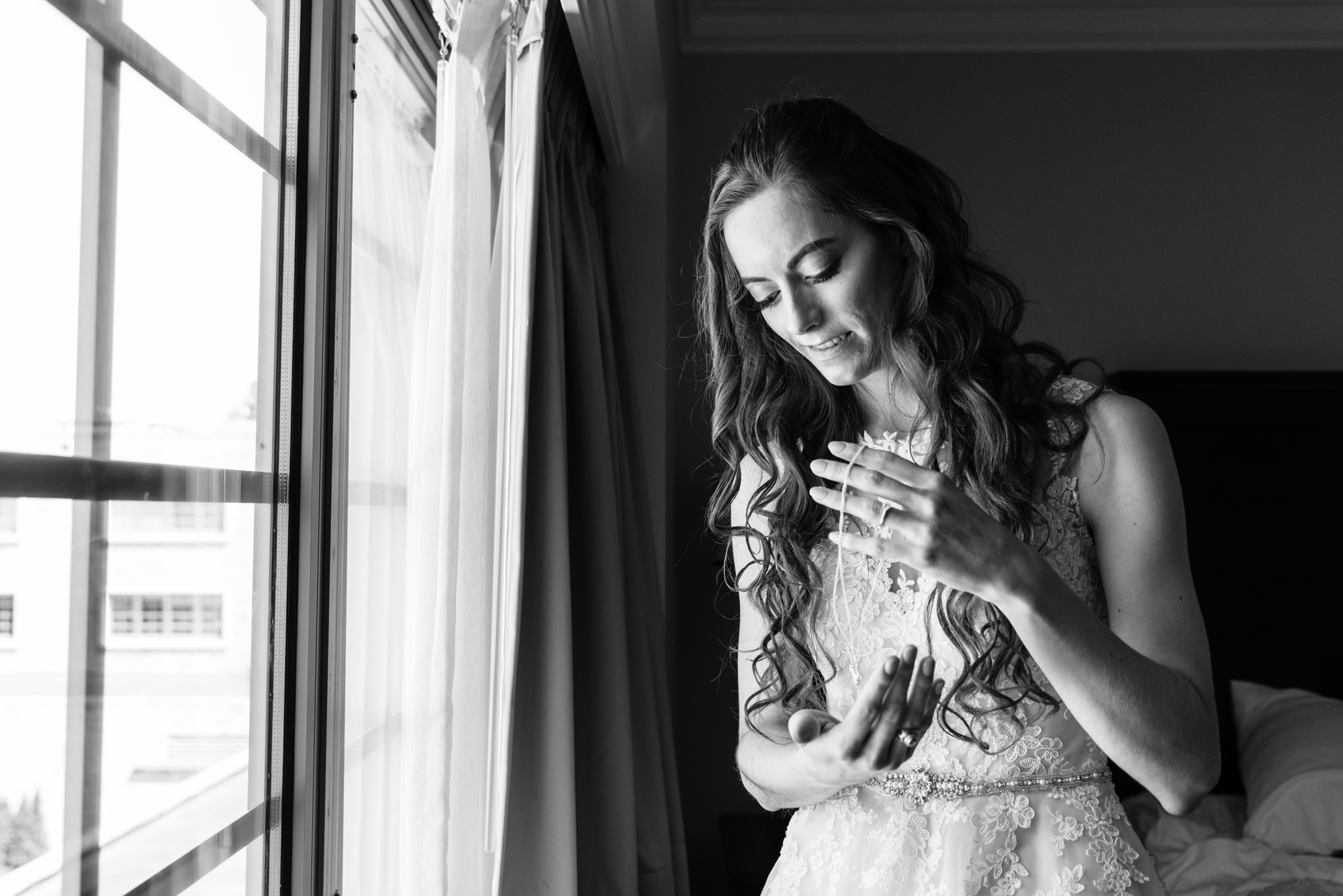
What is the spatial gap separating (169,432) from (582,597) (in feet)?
3.23

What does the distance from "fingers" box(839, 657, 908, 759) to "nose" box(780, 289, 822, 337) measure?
44cm

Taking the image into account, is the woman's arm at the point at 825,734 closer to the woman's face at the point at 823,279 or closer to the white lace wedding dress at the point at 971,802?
the white lace wedding dress at the point at 971,802

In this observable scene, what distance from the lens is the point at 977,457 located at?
115cm

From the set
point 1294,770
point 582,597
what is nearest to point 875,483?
point 582,597

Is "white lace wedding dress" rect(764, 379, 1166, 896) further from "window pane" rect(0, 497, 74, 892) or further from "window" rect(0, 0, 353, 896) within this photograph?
"window pane" rect(0, 497, 74, 892)

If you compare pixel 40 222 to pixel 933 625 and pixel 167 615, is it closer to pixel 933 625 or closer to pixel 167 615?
pixel 167 615

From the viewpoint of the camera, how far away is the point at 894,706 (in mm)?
842

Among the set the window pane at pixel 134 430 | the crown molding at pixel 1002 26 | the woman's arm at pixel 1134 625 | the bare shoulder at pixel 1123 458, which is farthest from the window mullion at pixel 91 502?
the crown molding at pixel 1002 26

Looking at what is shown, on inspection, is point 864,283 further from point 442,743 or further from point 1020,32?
point 1020,32

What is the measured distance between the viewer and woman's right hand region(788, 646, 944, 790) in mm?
838

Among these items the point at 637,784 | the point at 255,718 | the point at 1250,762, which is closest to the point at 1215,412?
the point at 1250,762

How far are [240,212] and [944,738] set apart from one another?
0.95 m

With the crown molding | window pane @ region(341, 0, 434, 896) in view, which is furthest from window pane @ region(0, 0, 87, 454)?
the crown molding

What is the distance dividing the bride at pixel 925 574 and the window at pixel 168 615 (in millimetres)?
556
